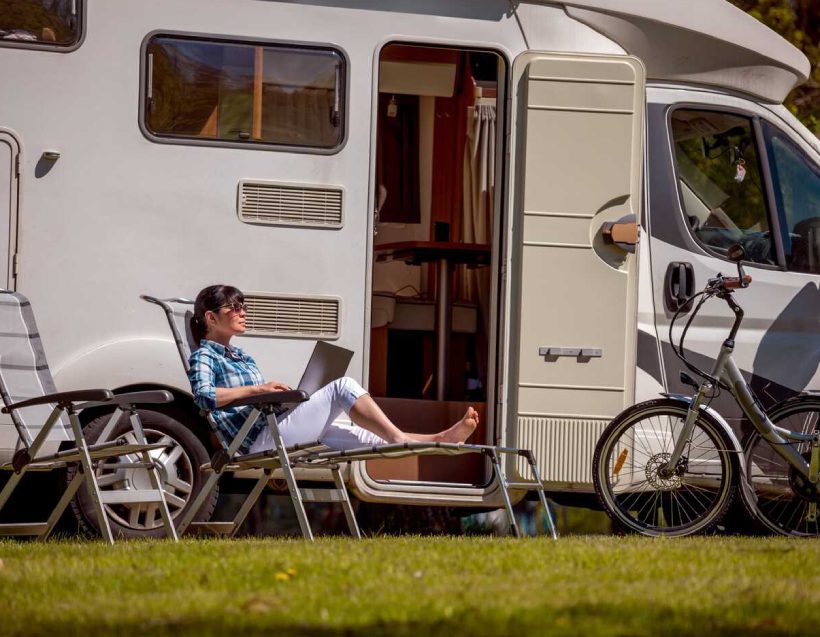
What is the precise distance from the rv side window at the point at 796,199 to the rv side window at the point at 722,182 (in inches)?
3.2

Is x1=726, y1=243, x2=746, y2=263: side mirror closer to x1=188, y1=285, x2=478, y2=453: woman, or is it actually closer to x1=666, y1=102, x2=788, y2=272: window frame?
x1=666, y1=102, x2=788, y2=272: window frame

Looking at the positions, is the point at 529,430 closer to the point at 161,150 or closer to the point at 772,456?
the point at 772,456

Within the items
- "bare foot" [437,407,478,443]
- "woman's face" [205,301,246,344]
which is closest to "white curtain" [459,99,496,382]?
"bare foot" [437,407,478,443]

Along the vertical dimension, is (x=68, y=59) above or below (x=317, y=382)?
above

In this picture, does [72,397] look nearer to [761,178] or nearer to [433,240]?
[433,240]

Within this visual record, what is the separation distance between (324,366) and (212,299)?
61cm

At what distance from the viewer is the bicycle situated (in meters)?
6.49

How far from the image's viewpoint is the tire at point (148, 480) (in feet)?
21.0

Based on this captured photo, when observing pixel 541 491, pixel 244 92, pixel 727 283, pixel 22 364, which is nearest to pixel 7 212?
pixel 22 364

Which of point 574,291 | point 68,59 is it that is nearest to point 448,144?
point 574,291

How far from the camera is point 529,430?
6.52 metres

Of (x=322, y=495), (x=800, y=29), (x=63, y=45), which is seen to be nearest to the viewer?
(x=322, y=495)

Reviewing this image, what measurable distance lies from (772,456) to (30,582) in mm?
3597

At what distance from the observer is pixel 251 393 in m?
6.10
